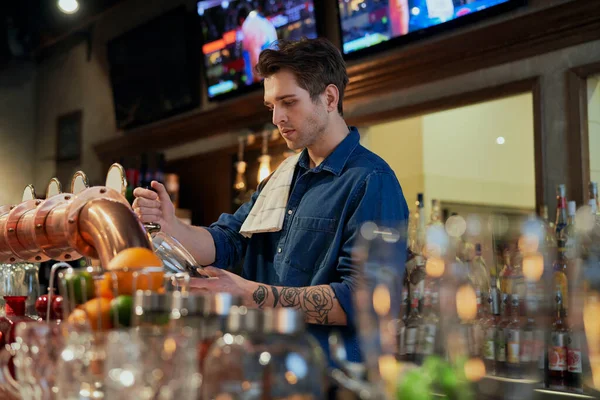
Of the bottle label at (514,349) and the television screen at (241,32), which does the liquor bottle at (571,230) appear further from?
the television screen at (241,32)

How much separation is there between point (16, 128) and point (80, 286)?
24.0 feet

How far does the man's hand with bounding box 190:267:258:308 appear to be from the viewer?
1.31 metres

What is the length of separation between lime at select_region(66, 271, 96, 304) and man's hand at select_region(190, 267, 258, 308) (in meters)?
0.38

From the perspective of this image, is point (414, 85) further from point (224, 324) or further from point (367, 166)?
point (224, 324)

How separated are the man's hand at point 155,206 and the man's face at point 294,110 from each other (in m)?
0.35

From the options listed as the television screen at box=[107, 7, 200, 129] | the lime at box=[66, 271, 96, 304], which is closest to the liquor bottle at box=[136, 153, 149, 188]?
the television screen at box=[107, 7, 200, 129]

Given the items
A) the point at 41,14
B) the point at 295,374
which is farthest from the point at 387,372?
the point at 41,14

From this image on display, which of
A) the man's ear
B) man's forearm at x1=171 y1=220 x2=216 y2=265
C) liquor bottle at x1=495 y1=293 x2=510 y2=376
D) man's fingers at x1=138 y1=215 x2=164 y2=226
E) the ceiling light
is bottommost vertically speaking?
liquor bottle at x1=495 y1=293 x2=510 y2=376

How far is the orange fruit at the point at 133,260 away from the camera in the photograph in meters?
→ 0.86

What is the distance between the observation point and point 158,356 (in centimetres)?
64

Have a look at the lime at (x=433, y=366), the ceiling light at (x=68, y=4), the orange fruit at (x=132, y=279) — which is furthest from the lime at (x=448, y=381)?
the ceiling light at (x=68, y=4)

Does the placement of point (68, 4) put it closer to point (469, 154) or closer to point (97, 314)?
point (469, 154)

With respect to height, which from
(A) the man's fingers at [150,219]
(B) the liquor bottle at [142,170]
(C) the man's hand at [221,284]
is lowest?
(C) the man's hand at [221,284]

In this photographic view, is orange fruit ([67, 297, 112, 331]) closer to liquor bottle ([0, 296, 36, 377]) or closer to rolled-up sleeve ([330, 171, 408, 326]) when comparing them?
liquor bottle ([0, 296, 36, 377])
